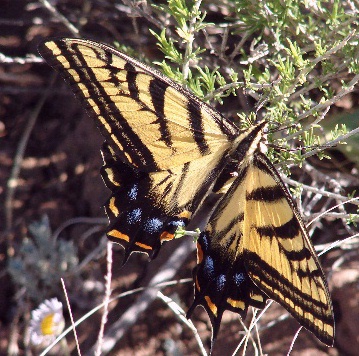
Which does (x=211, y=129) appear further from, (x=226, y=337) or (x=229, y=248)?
(x=226, y=337)

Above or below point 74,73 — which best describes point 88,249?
below

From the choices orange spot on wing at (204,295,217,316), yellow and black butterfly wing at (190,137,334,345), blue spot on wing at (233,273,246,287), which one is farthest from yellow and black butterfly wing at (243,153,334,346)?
orange spot on wing at (204,295,217,316)

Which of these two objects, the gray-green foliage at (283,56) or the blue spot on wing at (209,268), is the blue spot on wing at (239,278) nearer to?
the blue spot on wing at (209,268)

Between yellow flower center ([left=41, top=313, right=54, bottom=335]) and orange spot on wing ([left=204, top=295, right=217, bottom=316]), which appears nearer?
orange spot on wing ([left=204, top=295, right=217, bottom=316])

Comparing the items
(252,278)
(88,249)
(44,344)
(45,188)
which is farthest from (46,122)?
(252,278)

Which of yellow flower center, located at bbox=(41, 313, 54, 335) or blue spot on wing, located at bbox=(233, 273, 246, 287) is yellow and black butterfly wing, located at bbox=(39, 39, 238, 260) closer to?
blue spot on wing, located at bbox=(233, 273, 246, 287)

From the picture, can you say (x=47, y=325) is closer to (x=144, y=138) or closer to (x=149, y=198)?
(x=149, y=198)

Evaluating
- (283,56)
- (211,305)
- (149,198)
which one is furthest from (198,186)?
(283,56)

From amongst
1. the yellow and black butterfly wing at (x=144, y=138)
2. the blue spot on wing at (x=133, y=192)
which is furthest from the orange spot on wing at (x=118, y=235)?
the blue spot on wing at (x=133, y=192)
